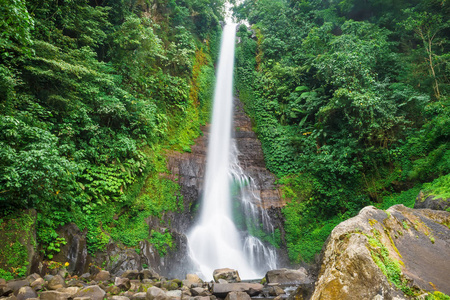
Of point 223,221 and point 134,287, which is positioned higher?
point 223,221

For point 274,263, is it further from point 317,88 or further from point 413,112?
point 317,88

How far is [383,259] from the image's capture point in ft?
8.46

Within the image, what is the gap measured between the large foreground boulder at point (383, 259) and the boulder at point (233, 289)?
10.7 ft

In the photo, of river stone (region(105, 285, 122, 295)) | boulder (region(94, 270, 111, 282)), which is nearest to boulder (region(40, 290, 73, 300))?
river stone (region(105, 285, 122, 295))

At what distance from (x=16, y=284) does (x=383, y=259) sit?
5.71m

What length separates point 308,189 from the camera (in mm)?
11602

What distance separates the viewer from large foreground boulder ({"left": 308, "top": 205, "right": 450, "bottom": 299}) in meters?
2.39

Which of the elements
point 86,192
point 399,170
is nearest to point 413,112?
point 399,170

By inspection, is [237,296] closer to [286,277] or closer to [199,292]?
[199,292]

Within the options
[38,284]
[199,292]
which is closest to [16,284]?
[38,284]

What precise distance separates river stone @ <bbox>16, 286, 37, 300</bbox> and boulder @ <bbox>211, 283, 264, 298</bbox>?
136 inches

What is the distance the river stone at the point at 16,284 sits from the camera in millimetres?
4070

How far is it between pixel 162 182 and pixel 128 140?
8.03 feet

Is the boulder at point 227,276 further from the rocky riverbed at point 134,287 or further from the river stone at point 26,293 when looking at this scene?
the river stone at point 26,293
